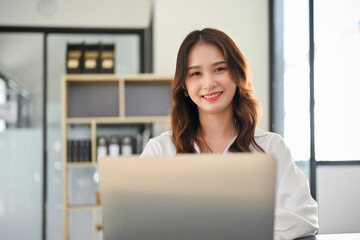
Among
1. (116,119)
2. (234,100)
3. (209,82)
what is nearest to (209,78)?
(209,82)

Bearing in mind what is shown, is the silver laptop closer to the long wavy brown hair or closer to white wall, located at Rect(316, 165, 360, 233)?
the long wavy brown hair

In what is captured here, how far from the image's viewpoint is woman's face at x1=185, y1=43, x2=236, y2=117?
1643 millimetres

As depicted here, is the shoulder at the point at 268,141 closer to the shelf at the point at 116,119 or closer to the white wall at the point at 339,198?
the white wall at the point at 339,198

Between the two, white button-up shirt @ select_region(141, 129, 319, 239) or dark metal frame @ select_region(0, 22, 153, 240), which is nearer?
white button-up shirt @ select_region(141, 129, 319, 239)

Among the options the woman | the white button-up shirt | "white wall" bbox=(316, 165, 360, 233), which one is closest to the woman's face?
the woman

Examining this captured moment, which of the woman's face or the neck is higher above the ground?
the woman's face

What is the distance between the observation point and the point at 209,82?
1.61 meters

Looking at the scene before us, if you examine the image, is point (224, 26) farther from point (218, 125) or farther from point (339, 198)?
point (218, 125)

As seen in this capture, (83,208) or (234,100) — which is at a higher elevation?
(234,100)

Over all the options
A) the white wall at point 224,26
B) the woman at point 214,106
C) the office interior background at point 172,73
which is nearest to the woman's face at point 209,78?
the woman at point 214,106

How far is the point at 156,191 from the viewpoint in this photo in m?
0.75

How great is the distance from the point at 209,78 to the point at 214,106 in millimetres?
115

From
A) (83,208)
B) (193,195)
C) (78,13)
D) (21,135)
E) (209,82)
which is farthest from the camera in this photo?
(78,13)

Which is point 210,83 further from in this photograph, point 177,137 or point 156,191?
point 156,191
